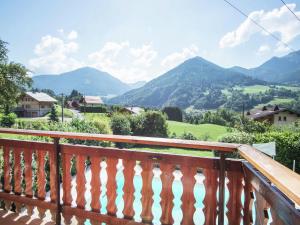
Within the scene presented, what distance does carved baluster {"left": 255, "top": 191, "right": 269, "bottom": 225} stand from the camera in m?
1.30

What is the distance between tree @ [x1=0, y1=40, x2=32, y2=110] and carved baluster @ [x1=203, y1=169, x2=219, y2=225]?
19187 millimetres

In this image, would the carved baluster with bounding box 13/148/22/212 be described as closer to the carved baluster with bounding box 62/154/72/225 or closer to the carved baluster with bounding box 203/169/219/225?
the carved baluster with bounding box 62/154/72/225

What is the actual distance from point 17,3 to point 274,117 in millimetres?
36279

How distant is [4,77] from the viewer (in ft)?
60.6

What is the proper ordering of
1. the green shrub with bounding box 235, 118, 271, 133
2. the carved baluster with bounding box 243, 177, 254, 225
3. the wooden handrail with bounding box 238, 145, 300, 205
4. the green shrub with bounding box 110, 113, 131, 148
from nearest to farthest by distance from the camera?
1. the wooden handrail with bounding box 238, 145, 300, 205
2. the carved baluster with bounding box 243, 177, 254, 225
3. the green shrub with bounding box 235, 118, 271, 133
4. the green shrub with bounding box 110, 113, 131, 148

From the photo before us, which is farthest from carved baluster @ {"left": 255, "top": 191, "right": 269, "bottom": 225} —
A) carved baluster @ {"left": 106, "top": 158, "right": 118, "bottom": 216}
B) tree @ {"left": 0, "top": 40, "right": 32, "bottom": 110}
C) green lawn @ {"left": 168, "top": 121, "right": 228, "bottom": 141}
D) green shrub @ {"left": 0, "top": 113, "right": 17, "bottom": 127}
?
green shrub @ {"left": 0, "top": 113, "right": 17, "bottom": 127}

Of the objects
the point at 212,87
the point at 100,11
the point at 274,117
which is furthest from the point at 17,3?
the point at 212,87

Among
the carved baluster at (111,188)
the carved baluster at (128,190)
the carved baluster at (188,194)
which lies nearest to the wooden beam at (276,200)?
the carved baluster at (188,194)

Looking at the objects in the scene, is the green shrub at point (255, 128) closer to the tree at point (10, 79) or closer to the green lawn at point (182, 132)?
the green lawn at point (182, 132)

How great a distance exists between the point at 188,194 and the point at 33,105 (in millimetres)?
50088

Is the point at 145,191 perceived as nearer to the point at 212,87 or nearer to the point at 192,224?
the point at 192,224

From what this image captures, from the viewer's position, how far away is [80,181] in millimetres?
2312

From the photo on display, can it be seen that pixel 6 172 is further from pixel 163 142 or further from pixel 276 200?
pixel 276 200

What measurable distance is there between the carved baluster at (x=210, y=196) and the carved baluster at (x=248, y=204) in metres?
0.23
